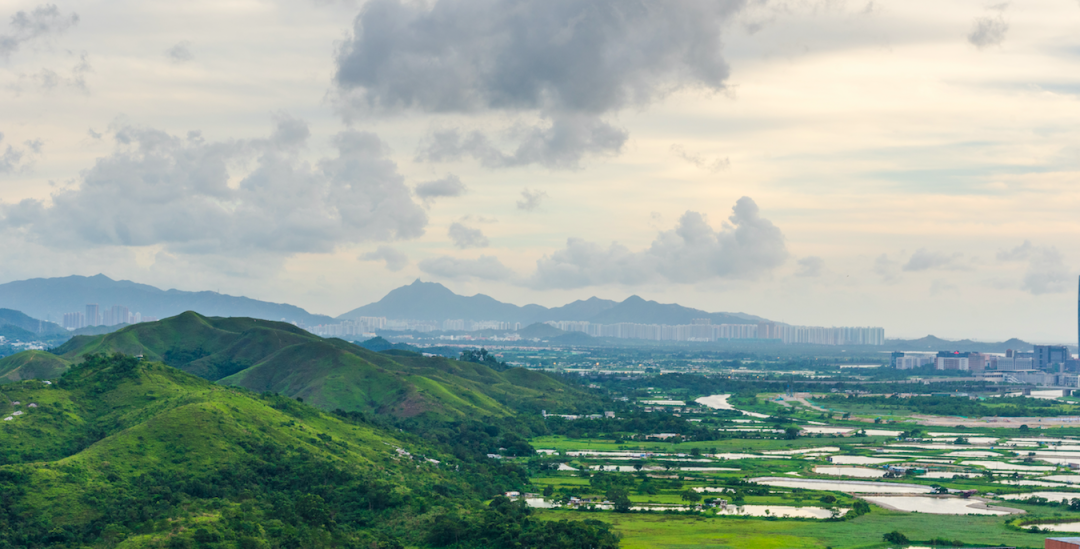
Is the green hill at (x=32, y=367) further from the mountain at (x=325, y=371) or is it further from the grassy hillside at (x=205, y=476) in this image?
the grassy hillside at (x=205, y=476)

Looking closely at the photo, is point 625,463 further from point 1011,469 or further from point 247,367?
point 247,367

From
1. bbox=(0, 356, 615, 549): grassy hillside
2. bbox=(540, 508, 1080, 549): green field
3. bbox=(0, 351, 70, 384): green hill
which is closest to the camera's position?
bbox=(0, 356, 615, 549): grassy hillside

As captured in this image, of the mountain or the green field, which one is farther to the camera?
the mountain

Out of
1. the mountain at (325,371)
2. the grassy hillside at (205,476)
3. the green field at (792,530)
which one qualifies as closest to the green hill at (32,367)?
the mountain at (325,371)

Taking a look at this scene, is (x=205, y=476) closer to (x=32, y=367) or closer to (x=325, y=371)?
(x=325, y=371)

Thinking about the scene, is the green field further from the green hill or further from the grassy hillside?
the green hill

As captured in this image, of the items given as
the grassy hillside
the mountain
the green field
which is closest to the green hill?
the mountain

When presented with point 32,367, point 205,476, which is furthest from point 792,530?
point 32,367

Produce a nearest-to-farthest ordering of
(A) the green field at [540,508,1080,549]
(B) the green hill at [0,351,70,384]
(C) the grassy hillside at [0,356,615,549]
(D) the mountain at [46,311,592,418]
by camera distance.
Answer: (C) the grassy hillside at [0,356,615,549], (A) the green field at [540,508,1080,549], (B) the green hill at [0,351,70,384], (D) the mountain at [46,311,592,418]
